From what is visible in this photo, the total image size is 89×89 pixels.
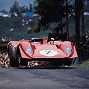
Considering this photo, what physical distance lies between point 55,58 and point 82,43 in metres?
7.99

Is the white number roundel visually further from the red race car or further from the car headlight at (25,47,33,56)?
the car headlight at (25,47,33,56)

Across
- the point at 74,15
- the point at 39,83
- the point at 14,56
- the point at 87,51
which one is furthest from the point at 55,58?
the point at 74,15

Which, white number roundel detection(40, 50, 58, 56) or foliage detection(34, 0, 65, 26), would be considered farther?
foliage detection(34, 0, 65, 26)

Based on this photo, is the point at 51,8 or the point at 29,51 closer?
the point at 29,51

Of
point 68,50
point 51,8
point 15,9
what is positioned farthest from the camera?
point 15,9

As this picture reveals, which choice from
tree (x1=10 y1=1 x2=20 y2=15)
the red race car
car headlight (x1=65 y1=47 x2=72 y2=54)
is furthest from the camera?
tree (x1=10 y1=1 x2=20 y2=15)

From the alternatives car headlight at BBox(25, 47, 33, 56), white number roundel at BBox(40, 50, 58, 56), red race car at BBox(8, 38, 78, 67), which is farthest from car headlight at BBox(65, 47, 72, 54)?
car headlight at BBox(25, 47, 33, 56)

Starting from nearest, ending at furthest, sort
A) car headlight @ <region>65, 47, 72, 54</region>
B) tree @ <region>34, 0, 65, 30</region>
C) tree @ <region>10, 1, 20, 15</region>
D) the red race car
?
the red race car, car headlight @ <region>65, 47, 72, 54</region>, tree @ <region>34, 0, 65, 30</region>, tree @ <region>10, 1, 20, 15</region>

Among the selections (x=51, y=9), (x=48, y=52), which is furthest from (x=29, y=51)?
(x=51, y=9)

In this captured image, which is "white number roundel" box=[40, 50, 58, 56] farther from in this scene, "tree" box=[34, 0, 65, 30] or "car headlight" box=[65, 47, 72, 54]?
"tree" box=[34, 0, 65, 30]

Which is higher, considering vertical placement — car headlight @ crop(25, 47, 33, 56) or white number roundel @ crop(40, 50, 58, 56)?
car headlight @ crop(25, 47, 33, 56)

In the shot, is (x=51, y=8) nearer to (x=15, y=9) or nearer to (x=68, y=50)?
(x=68, y=50)

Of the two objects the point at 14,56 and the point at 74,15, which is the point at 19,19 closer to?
the point at 74,15

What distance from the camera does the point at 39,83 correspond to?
7.18m
